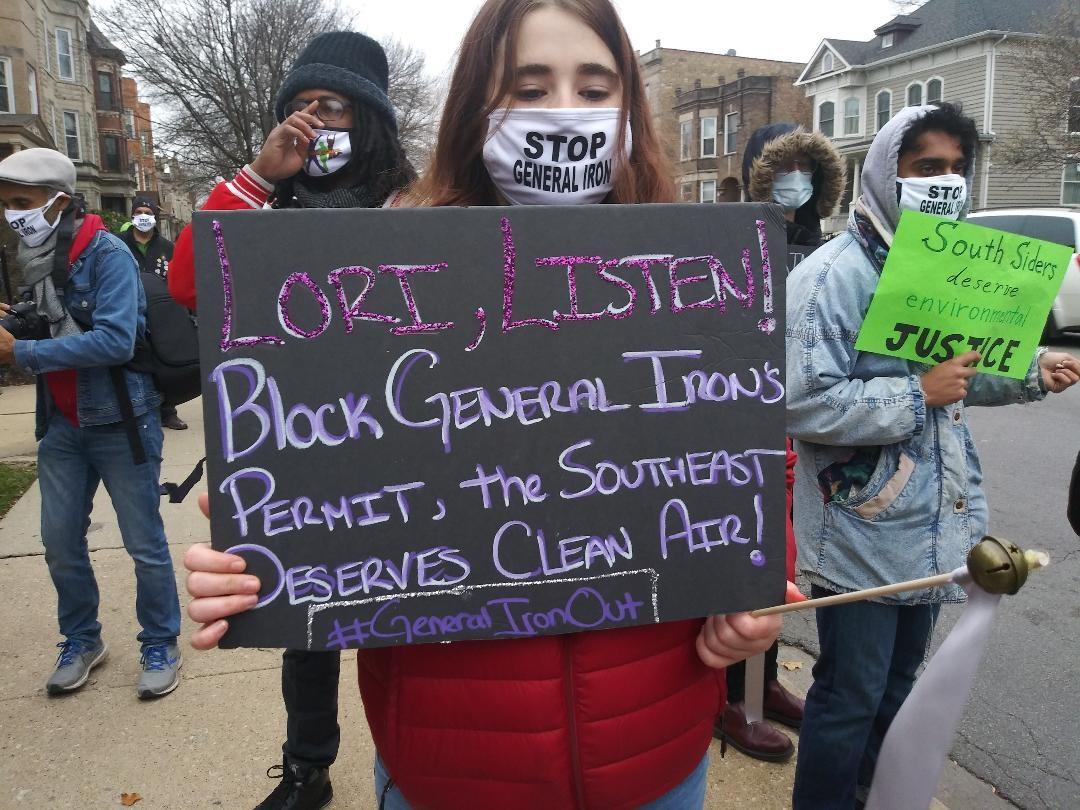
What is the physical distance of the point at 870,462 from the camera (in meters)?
2.23

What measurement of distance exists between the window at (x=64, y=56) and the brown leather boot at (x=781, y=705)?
46.8 meters

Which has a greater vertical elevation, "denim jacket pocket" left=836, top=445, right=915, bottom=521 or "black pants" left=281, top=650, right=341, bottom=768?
"denim jacket pocket" left=836, top=445, right=915, bottom=521

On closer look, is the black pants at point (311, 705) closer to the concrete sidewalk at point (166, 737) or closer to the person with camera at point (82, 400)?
the concrete sidewalk at point (166, 737)

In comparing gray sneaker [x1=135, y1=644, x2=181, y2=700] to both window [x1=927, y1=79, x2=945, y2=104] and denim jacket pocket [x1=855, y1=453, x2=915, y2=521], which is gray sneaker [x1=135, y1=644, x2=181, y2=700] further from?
window [x1=927, y1=79, x2=945, y2=104]

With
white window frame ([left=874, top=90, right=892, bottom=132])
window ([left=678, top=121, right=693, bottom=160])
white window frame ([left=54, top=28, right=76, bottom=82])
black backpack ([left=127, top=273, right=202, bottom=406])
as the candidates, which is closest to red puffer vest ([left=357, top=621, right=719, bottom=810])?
black backpack ([left=127, top=273, right=202, bottom=406])

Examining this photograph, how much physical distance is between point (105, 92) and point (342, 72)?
186 feet

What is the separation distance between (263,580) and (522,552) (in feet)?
1.26

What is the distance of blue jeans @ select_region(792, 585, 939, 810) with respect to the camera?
225 cm

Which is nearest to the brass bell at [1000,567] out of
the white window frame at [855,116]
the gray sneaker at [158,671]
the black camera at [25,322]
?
the gray sneaker at [158,671]

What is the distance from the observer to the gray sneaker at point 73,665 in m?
3.31

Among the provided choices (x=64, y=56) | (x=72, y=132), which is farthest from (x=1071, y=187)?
(x=64, y=56)

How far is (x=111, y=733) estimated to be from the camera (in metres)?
3.08

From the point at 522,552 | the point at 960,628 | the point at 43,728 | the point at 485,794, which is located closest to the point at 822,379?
the point at 960,628

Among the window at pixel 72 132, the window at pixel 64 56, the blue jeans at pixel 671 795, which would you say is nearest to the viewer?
the blue jeans at pixel 671 795
